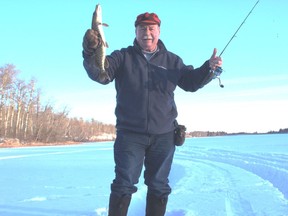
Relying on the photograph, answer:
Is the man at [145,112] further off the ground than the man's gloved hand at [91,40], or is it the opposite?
the man's gloved hand at [91,40]

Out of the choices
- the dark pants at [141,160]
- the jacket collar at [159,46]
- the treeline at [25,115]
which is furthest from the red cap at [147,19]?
the treeline at [25,115]

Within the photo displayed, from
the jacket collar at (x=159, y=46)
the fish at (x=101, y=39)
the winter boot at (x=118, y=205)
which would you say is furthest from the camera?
the jacket collar at (x=159, y=46)

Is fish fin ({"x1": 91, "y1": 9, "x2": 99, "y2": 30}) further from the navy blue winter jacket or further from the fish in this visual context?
the navy blue winter jacket

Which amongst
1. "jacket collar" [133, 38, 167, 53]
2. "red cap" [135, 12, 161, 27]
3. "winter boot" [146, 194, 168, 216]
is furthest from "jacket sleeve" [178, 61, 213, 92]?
"winter boot" [146, 194, 168, 216]

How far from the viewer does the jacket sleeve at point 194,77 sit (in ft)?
9.96

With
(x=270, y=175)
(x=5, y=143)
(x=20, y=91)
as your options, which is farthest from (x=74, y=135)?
(x=270, y=175)

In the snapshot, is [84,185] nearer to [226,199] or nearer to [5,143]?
[226,199]

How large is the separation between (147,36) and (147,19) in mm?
131

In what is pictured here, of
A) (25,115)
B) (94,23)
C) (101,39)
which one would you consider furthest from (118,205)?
(25,115)

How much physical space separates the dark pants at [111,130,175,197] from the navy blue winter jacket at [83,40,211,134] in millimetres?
75

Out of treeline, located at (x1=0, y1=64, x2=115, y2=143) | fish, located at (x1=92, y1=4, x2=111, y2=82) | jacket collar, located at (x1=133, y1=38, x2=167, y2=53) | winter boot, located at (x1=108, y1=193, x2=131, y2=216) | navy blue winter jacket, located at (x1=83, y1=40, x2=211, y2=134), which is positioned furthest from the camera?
treeline, located at (x1=0, y1=64, x2=115, y2=143)

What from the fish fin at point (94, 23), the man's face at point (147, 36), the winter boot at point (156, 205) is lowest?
the winter boot at point (156, 205)

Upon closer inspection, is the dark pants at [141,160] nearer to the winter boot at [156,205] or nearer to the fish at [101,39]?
the winter boot at [156,205]

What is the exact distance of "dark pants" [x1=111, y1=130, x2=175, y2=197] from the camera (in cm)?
274
